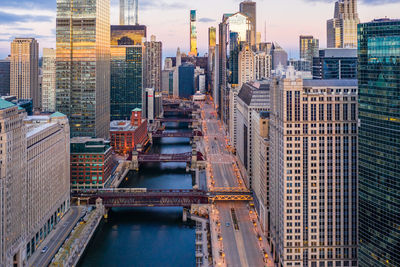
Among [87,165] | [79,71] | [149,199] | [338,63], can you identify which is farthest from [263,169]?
[79,71]

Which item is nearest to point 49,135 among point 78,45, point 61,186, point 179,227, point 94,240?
point 61,186

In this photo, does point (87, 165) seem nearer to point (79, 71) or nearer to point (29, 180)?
point (79, 71)

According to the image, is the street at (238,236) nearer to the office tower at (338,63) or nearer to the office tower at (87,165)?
the office tower at (87,165)

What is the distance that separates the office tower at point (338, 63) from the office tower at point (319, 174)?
69.4m

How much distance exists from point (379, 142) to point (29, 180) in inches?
3135

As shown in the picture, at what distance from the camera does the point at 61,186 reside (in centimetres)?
13825

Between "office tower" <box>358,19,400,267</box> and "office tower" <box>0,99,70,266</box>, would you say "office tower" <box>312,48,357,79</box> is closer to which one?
"office tower" <box>358,19,400,267</box>

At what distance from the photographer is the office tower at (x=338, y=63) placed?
165m

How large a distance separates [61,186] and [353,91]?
88.6 m

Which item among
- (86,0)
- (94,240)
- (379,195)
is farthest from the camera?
(86,0)

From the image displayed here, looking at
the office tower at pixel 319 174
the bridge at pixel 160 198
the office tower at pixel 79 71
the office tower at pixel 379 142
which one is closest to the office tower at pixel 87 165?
the bridge at pixel 160 198

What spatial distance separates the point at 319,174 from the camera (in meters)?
99.9

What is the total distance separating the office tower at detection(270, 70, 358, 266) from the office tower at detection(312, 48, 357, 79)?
69380mm

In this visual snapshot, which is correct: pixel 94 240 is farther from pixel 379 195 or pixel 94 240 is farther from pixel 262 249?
pixel 379 195
